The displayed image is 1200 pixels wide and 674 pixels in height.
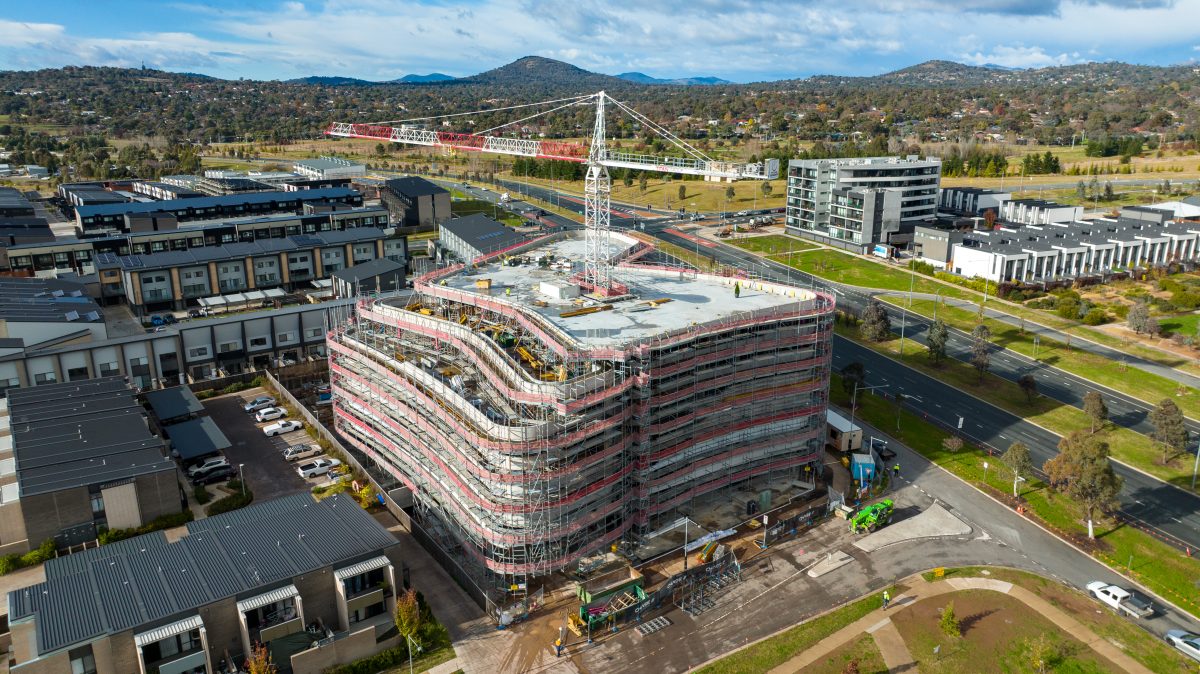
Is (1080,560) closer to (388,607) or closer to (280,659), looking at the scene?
(388,607)

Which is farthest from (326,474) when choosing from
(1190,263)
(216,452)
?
(1190,263)

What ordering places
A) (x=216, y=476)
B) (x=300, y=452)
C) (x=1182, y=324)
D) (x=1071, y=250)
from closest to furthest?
(x=216, y=476) → (x=300, y=452) → (x=1182, y=324) → (x=1071, y=250)

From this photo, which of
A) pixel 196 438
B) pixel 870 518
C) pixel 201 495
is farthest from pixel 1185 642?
pixel 196 438

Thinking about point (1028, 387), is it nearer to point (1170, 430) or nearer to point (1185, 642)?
point (1170, 430)

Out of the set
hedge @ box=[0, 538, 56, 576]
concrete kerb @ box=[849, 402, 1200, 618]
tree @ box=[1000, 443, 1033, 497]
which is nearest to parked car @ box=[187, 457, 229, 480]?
hedge @ box=[0, 538, 56, 576]

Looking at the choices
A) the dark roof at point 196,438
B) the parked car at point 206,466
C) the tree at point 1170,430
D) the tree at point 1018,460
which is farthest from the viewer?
the tree at point 1170,430

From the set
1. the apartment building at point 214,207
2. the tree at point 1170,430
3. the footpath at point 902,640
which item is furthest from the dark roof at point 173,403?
the tree at point 1170,430

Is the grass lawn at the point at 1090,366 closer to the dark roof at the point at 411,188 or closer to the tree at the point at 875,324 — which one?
the tree at the point at 875,324
